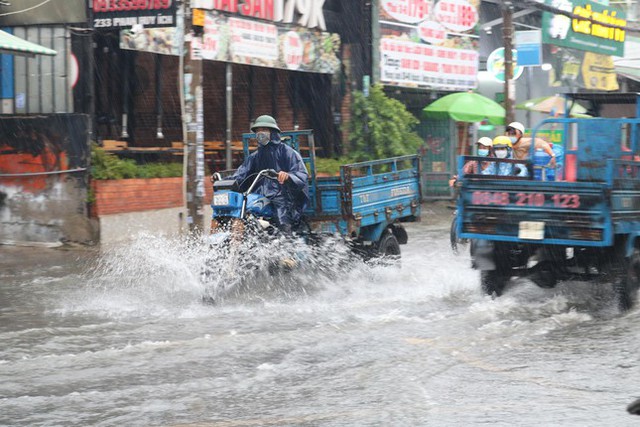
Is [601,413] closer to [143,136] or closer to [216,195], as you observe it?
[216,195]

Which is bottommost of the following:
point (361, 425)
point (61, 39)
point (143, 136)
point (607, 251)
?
point (361, 425)

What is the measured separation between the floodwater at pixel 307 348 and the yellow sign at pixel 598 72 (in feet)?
76.6

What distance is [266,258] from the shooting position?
1051cm

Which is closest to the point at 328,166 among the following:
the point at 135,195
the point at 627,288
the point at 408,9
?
the point at 135,195

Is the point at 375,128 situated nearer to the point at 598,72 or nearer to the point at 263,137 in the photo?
the point at 263,137

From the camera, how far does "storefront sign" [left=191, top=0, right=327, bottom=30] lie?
18.2 metres

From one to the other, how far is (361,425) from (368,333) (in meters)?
2.93

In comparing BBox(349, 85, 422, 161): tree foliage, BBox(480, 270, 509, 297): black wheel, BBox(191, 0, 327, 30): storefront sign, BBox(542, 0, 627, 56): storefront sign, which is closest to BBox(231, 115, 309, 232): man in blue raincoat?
BBox(480, 270, 509, 297): black wheel

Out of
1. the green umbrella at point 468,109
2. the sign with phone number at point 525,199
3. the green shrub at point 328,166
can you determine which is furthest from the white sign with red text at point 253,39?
the sign with phone number at point 525,199

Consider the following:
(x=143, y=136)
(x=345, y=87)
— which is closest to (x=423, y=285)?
(x=143, y=136)

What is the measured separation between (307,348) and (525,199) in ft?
10.6

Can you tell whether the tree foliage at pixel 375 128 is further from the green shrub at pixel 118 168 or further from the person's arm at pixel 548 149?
the person's arm at pixel 548 149

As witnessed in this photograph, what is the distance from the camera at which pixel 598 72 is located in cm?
3538

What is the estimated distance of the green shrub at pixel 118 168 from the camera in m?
15.4
